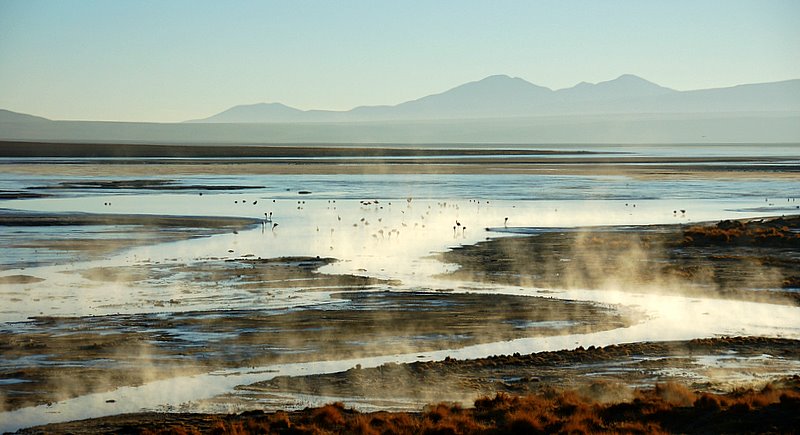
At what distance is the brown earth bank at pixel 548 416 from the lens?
1325cm

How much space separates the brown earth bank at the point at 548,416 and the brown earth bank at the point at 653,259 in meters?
10.9

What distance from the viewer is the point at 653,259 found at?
31.9m

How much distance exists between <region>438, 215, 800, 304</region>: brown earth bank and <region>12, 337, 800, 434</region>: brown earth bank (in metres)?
10.9

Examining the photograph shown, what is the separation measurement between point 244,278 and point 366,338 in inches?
324

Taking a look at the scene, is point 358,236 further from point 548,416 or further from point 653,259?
point 548,416

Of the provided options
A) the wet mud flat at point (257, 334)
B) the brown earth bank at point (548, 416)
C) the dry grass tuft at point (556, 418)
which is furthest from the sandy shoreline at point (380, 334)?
the dry grass tuft at point (556, 418)

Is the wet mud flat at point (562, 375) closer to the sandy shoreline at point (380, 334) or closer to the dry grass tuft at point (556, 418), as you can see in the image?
the sandy shoreline at point (380, 334)

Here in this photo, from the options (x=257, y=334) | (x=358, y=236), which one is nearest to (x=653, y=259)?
(x=358, y=236)

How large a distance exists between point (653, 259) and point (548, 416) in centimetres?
1917

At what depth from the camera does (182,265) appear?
29.8 metres

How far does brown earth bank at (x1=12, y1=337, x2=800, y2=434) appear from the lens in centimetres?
1325

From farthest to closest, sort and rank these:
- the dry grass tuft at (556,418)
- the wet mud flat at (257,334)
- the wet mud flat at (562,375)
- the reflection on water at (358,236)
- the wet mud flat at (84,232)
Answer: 1. the wet mud flat at (84,232)
2. the reflection on water at (358,236)
3. the wet mud flat at (257,334)
4. the wet mud flat at (562,375)
5. the dry grass tuft at (556,418)

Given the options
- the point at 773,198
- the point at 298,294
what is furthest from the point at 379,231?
the point at 773,198

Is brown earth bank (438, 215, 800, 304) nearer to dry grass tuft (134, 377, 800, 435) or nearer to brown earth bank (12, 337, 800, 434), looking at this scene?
brown earth bank (12, 337, 800, 434)
